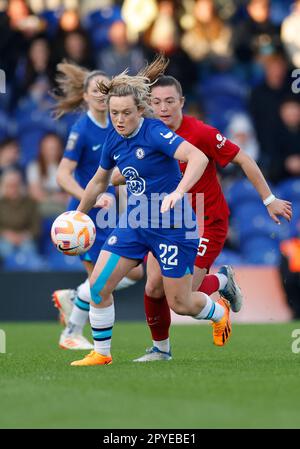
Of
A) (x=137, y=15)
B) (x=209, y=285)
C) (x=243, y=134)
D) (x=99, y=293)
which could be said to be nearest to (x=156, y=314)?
(x=99, y=293)

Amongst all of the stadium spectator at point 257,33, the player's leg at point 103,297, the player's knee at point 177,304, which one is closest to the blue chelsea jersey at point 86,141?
the player's leg at point 103,297

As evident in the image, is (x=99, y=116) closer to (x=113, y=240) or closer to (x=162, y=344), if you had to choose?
(x=113, y=240)

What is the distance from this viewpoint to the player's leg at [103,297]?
813 centimetres

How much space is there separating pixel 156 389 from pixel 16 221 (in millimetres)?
8879

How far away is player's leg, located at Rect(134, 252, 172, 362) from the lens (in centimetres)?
860

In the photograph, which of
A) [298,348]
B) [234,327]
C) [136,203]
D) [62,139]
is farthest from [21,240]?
[136,203]

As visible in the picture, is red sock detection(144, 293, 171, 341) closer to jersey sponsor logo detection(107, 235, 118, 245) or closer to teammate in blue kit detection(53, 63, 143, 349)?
jersey sponsor logo detection(107, 235, 118, 245)

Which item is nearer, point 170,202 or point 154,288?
point 170,202

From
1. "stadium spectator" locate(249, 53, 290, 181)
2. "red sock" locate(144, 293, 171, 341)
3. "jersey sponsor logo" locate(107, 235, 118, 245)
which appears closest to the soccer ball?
"jersey sponsor logo" locate(107, 235, 118, 245)

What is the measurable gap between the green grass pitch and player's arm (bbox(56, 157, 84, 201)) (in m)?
1.45

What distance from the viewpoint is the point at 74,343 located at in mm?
10547

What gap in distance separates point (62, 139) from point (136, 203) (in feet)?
28.3

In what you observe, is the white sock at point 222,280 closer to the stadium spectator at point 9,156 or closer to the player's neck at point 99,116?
the player's neck at point 99,116
